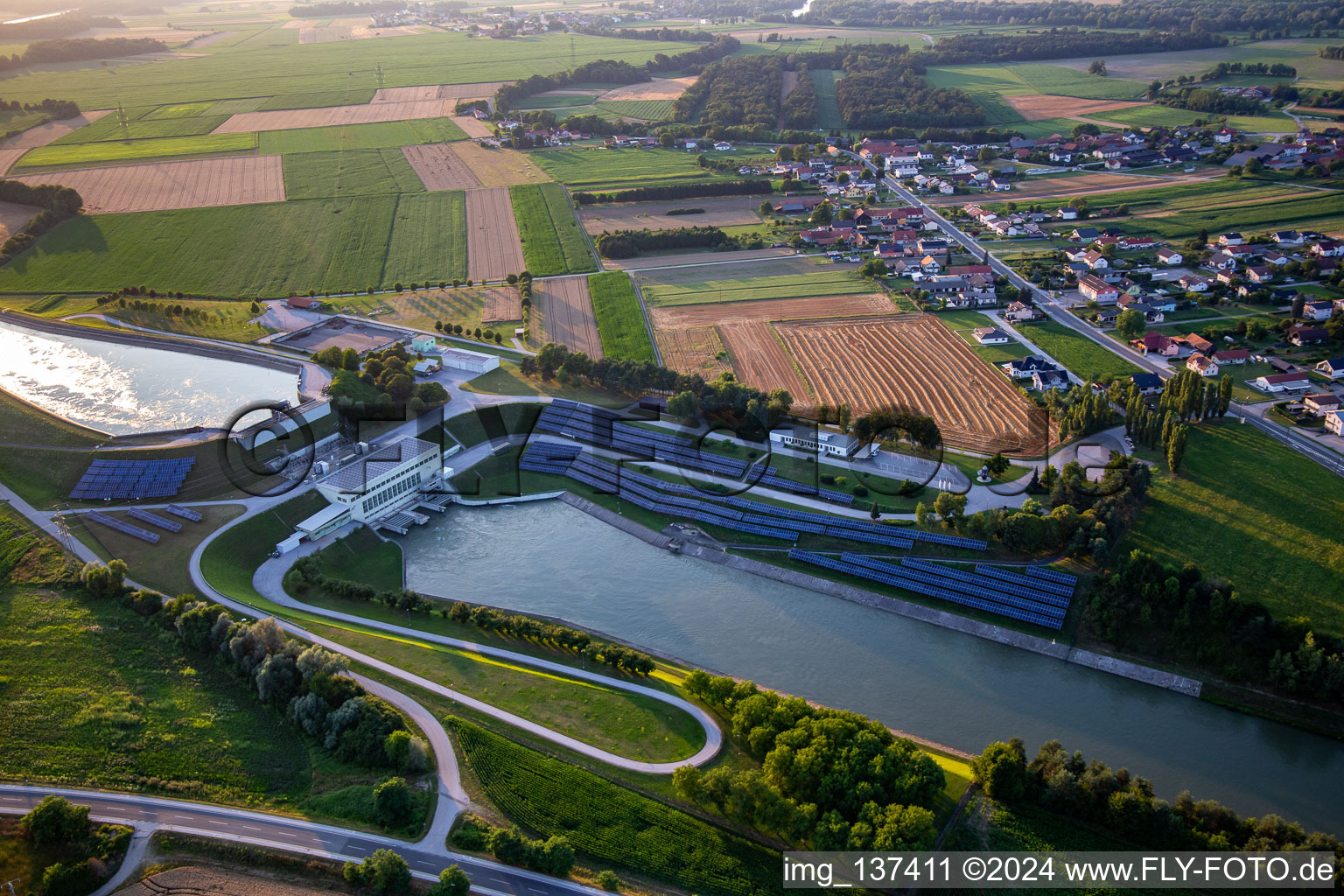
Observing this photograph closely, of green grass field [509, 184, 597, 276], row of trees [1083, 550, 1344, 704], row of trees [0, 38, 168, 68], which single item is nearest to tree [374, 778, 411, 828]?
row of trees [1083, 550, 1344, 704]

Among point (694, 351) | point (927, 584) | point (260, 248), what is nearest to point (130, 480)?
point (694, 351)

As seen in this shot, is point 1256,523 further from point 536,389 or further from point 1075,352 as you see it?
→ point 536,389

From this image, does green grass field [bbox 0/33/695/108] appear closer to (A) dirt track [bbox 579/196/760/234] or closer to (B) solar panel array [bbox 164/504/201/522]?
(A) dirt track [bbox 579/196/760/234]

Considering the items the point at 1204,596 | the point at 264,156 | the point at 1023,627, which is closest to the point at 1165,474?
the point at 1204,596

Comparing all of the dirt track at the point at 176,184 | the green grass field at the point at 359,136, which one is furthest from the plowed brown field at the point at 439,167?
the dirt track at the point at 176,184

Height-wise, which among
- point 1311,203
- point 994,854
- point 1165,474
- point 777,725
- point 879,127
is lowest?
point 994,854

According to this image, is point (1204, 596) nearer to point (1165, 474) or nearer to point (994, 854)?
point (1165, 474)

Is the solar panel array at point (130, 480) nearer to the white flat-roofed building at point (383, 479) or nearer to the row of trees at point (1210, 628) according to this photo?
the white flat-roofed building at point (383, 479)
